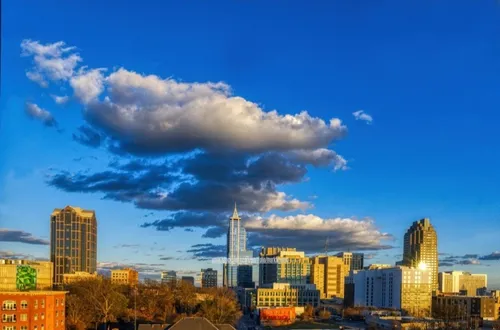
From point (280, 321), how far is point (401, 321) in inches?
588

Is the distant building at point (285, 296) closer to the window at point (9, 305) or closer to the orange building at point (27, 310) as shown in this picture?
the orange building at point (27, 310)

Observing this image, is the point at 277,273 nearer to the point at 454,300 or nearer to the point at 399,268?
the point at 399,268

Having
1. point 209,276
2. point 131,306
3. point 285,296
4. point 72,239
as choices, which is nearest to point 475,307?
point 285,296

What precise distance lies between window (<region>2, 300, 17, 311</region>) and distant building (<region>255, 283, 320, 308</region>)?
2091 inches

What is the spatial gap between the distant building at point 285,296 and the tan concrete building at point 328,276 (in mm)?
37118

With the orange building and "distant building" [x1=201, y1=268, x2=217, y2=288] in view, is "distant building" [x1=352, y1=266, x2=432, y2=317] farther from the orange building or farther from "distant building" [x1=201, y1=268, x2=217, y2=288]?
"distant building" [x1=201, y1=268, x2=217, y2=288]

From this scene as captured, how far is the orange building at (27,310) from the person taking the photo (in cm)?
3556

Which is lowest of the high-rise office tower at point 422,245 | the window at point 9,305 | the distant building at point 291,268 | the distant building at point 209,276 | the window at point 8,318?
the distant building at point 209,276

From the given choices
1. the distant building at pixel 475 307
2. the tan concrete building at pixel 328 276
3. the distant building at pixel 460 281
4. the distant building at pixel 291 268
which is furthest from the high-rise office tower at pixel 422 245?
the distant building at pixel 475 307

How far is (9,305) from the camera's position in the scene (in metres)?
35.7

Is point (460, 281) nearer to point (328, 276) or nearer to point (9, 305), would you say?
point (328, 276)

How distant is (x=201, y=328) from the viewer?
34.8 metres

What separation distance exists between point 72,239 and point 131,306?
64565 millimetres

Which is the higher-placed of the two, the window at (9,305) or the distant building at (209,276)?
the window at (9,305)
